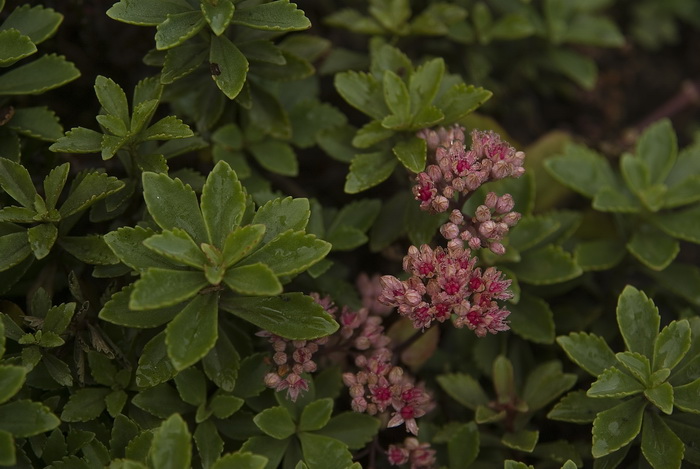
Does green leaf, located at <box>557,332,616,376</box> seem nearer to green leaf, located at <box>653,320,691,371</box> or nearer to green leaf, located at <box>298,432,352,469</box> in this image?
green leaf, located at <box>653,320,691,371</box>

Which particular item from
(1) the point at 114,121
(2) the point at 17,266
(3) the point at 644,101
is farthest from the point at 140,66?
(3) the point at 644,101

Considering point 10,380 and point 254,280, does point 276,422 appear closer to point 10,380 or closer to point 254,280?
point 254,280

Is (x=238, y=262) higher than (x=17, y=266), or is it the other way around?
(x=238, y=262)

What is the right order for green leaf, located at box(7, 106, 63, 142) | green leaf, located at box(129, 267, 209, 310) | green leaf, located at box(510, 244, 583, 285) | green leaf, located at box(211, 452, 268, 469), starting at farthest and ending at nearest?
green leaf, located at box(510, 244, 583, 285) → green leaf, located at box(7, 106, 63, 142) → green leaf, located at box(211, 452, 268, 469) → green leaf, located at box(129, 267, 209, 310)

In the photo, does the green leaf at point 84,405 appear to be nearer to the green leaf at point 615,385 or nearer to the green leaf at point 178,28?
the green leaf at point 178,28

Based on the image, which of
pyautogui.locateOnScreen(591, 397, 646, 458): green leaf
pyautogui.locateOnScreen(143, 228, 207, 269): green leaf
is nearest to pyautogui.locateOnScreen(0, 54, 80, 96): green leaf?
pyautogui.locateOnScreen(143, 228, 207, 269): green leaf

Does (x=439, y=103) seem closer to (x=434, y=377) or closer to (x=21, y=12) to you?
(x=434, y=377)

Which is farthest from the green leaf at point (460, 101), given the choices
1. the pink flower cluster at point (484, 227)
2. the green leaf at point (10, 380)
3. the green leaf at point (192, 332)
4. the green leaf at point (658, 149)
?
the green leaf at point (10, 380)
